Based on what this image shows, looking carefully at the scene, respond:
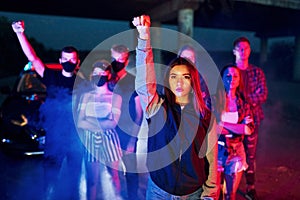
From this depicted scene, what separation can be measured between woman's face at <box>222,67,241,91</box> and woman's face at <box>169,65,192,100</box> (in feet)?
5.07

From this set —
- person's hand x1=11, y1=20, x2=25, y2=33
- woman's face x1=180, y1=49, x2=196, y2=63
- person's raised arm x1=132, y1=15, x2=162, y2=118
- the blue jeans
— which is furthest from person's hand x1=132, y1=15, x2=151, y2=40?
person's hand x1=11, y1=20, x2=25, y2=33

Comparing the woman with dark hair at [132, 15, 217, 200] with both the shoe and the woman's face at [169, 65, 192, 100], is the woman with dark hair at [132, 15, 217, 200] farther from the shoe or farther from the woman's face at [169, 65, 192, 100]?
the shoe

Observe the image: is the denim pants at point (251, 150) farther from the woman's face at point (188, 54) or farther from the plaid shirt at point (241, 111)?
the woman's face at point (188, 54)

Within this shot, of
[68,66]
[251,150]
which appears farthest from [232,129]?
[68,66]

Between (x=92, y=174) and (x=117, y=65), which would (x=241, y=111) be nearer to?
(x=117, y=65)

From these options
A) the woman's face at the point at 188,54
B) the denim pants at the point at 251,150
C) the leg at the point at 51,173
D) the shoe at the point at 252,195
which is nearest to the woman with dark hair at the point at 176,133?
the woman's face at the point at 188,54

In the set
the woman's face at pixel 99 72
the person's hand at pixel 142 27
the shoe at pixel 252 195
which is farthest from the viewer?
the shoe at pixel 252 195

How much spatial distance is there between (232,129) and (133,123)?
1.31 meters

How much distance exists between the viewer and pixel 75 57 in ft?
12.4

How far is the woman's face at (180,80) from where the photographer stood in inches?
82.2

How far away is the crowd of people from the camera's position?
2127mm

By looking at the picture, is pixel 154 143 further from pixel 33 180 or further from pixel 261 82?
pixel 33 180

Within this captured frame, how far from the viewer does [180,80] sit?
82.8 inches

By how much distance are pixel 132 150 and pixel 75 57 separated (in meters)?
1.51
